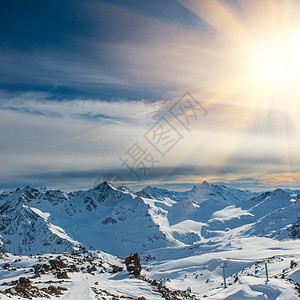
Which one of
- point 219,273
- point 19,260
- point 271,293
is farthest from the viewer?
point 219,273

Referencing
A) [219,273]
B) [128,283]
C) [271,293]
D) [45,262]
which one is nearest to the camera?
[271,293]

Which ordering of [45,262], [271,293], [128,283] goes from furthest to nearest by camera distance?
[45,262], [128,283], [271,293]

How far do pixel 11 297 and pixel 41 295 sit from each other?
5047mm

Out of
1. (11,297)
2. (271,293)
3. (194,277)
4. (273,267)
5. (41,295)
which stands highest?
(11,297)

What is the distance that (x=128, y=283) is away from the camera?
144ft

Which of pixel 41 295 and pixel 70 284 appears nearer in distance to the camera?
pixel 41 295

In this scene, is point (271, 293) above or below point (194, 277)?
Result: above

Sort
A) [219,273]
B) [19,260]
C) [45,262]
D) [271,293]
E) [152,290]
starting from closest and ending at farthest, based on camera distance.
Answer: [271,293] → [152,290] → [45,262] → [19,260] → [219,273]

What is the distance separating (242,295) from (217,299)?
4.70 m

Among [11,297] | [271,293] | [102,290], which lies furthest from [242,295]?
[11,297]

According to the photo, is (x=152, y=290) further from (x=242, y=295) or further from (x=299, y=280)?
(x=299, y=280)

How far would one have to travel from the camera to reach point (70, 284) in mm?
42500

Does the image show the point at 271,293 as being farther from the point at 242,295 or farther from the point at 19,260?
the point at 19,260

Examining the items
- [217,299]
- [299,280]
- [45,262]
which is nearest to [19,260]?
[45,262]
